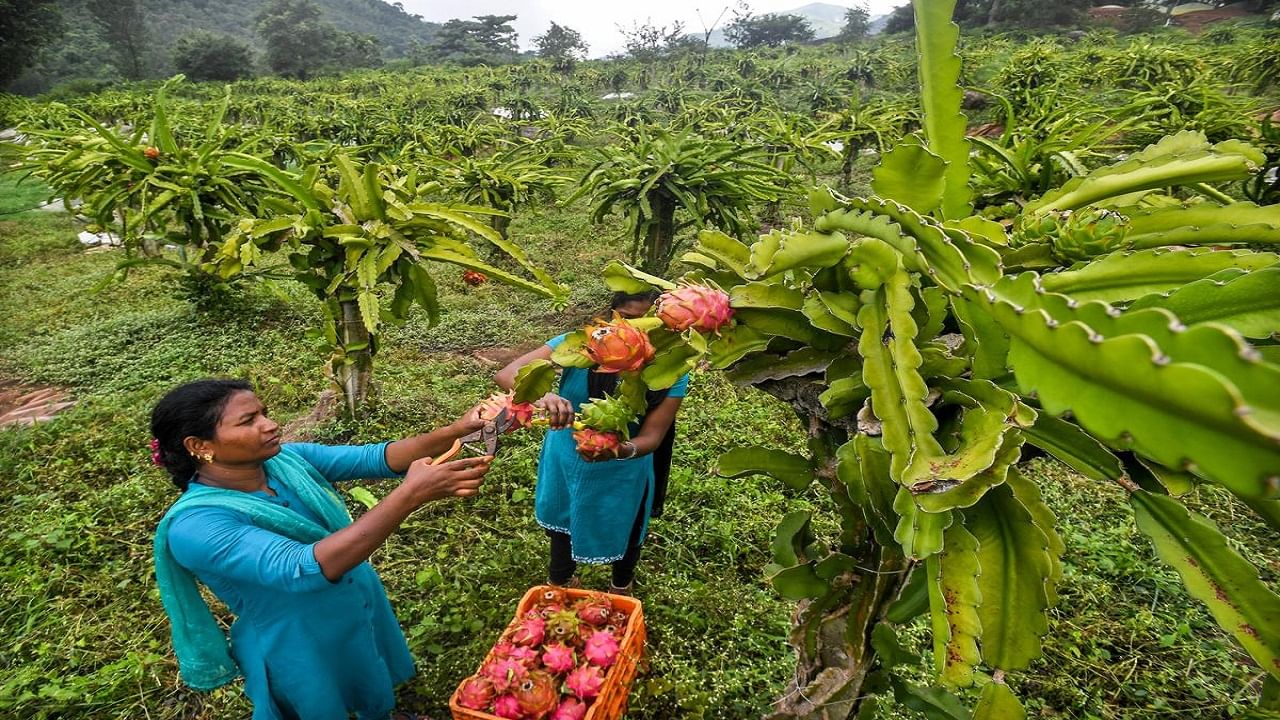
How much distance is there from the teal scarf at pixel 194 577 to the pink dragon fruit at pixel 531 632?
0.63 metres

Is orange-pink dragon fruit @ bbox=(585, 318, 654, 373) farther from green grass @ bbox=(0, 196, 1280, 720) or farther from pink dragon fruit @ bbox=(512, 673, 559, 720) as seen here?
green grass @ bbox=(0, 196, 1280, 720)

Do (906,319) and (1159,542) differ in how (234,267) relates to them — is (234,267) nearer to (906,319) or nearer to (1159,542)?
(906,319)

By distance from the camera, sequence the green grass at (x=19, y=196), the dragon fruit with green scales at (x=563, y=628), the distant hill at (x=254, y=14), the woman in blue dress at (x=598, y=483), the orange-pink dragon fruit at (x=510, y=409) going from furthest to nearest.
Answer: the distant hill at (x=254, y=14) < the green grass at (x=19, y=196) < the woman in blue dress at (x=598, y=483) < the dragon fruit with green scales at (x=563, y=628) < the orange-pink dragon fruit at (x=510, y=409)

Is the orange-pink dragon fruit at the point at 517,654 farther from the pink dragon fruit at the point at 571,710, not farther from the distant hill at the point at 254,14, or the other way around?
the distant hill at the point at 254,14

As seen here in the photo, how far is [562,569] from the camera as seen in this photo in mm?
2379

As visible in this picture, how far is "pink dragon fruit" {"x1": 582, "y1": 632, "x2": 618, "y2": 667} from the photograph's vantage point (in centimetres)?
182

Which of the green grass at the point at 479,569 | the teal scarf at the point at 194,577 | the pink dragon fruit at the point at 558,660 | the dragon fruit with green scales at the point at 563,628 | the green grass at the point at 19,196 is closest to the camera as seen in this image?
the teal scarf at the point at 194,577

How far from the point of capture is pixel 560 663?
1.79 meters

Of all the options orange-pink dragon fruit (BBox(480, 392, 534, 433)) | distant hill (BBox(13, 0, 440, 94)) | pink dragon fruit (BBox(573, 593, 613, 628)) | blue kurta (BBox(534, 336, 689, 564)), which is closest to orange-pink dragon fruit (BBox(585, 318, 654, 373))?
orange-pink dragon fruit (BBox(480, 392, 534, 433))

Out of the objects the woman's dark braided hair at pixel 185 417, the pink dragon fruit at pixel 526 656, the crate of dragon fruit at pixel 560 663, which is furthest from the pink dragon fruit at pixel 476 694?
the woman's dark braided hair at pixel 185 417

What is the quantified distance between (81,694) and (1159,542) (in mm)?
2932

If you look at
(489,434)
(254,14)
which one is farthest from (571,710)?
(254,14)

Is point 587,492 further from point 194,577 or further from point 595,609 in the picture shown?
point 194,577

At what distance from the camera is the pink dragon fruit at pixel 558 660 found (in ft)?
5.88
